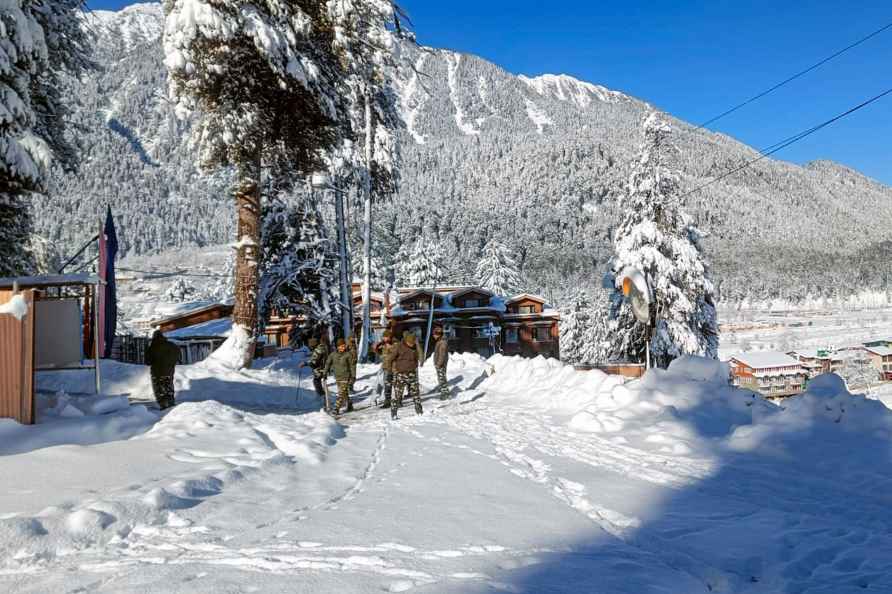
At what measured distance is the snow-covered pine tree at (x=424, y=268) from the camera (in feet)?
210

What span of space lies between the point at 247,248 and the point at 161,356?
4974 millimetres

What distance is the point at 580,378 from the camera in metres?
14.4

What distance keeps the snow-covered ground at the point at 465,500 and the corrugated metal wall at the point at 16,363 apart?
38 centimetres

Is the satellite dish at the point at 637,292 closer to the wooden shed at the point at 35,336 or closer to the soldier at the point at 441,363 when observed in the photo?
the soldier at the point at 441,363

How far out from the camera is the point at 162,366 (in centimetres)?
1217

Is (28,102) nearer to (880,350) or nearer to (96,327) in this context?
(96,327)

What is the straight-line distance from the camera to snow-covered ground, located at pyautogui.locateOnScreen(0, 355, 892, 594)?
11.8 ft

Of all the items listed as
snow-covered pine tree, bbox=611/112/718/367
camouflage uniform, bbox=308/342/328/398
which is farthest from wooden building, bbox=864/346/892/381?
camouflage uniform, bbox=308/342/328/398

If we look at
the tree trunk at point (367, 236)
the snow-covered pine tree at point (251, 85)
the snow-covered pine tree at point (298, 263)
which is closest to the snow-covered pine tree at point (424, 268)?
the snow-covered pine tree at point (298, 263)

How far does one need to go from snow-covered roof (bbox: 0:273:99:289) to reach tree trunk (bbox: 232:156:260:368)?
6274mm

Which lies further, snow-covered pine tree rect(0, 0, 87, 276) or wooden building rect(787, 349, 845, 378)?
wooden building rect(787, 349, 845, 378)

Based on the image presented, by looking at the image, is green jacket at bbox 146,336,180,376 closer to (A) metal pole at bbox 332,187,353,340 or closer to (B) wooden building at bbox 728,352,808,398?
(A) metal pole at bbox 332,187,353,340

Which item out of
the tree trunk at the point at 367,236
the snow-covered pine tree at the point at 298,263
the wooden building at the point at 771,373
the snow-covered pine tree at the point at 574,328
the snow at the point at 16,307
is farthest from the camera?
the wooden building at the point at 771,373

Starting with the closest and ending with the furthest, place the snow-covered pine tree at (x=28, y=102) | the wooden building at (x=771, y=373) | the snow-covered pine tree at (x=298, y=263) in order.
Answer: the snow-covered pine tree at (x=28, y=102)
the snow-covered pine tree at (x=298, y=263)
the wooden building at (x=771, y=373)
